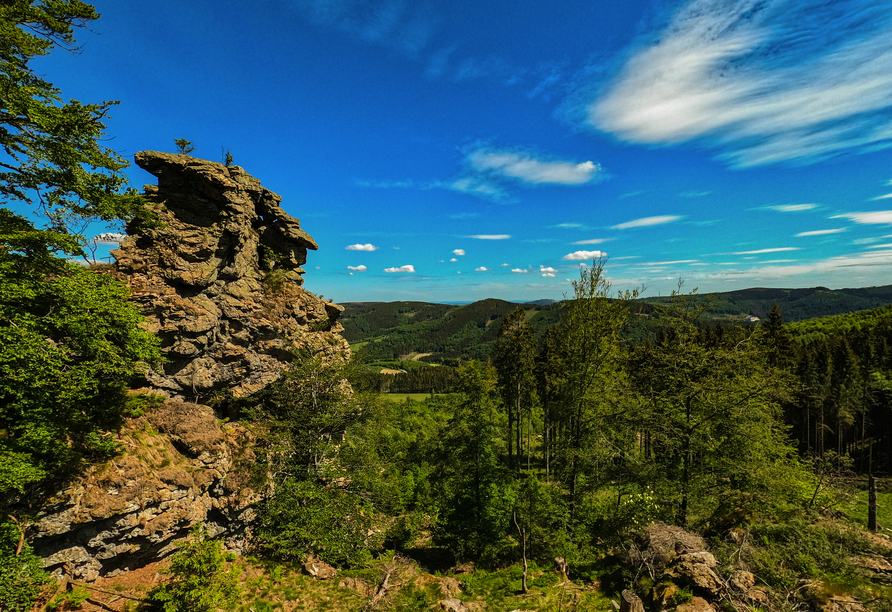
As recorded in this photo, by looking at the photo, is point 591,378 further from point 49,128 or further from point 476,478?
point 49,128

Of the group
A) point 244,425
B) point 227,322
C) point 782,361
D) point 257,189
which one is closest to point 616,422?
point 244,425

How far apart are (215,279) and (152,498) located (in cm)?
1016

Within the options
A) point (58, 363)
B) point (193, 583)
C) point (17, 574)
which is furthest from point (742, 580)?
point (58, 363)

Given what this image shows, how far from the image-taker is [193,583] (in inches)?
394

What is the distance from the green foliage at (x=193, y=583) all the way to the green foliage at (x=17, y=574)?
2.78 m

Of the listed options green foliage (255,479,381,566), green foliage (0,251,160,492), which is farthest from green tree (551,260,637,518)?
green foliage (0,251,160,492)

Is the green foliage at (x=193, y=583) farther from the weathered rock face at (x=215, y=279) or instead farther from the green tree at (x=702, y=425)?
the green tree at (x=702, y=425)

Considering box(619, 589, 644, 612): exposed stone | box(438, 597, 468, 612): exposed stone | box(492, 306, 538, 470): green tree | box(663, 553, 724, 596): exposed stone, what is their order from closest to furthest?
box(619, 589, 644, 612): exposed stone
box(663, 553, 724, 596): exposed stone
box(438, 597, 468, 612): exposed stone
box(492, 306, 538, 470): green tree

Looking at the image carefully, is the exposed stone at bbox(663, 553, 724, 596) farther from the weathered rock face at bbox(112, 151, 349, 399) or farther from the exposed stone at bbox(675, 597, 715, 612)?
the weathered rock face at bbox(112, 151, 349, 399)

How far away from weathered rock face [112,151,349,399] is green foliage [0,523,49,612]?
6.29 metres

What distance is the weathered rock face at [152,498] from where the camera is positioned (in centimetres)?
1038

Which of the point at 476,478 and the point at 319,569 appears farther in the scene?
the point at 476,478

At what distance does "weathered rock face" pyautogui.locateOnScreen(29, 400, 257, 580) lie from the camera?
1038 centimetres

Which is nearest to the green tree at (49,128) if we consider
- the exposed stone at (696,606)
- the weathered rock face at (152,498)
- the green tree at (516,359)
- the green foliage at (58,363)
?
the green foliage at (58,363)
